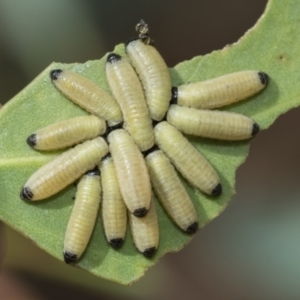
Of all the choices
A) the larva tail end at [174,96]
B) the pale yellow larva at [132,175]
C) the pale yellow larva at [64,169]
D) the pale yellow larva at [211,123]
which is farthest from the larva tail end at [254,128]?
the pale yellow larva at [64,169]

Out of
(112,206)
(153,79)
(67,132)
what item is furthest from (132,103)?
(112,206)

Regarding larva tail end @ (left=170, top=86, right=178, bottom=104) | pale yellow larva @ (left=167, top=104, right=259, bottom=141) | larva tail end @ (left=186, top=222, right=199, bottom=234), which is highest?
larva tail end @ (left=170, top=86, right=178, bottom=104)

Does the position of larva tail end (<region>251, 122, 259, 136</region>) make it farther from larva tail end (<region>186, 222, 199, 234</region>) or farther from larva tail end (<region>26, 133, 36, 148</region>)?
larva tail end (<region>26, 133, 36, 148</region>)

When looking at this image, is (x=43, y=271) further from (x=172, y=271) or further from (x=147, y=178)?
(x=147, y=178)

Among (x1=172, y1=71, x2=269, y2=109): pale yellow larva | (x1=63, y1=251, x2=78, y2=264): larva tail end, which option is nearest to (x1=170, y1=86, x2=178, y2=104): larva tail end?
(x1=172, y1=71, x2=269, y2=109): pale yellow larva

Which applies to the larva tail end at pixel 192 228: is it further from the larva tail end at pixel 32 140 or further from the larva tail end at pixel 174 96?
the larva tail end at pixel 32 140

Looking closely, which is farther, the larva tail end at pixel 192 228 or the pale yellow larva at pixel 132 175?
the larva tail end at pixel 192 228
